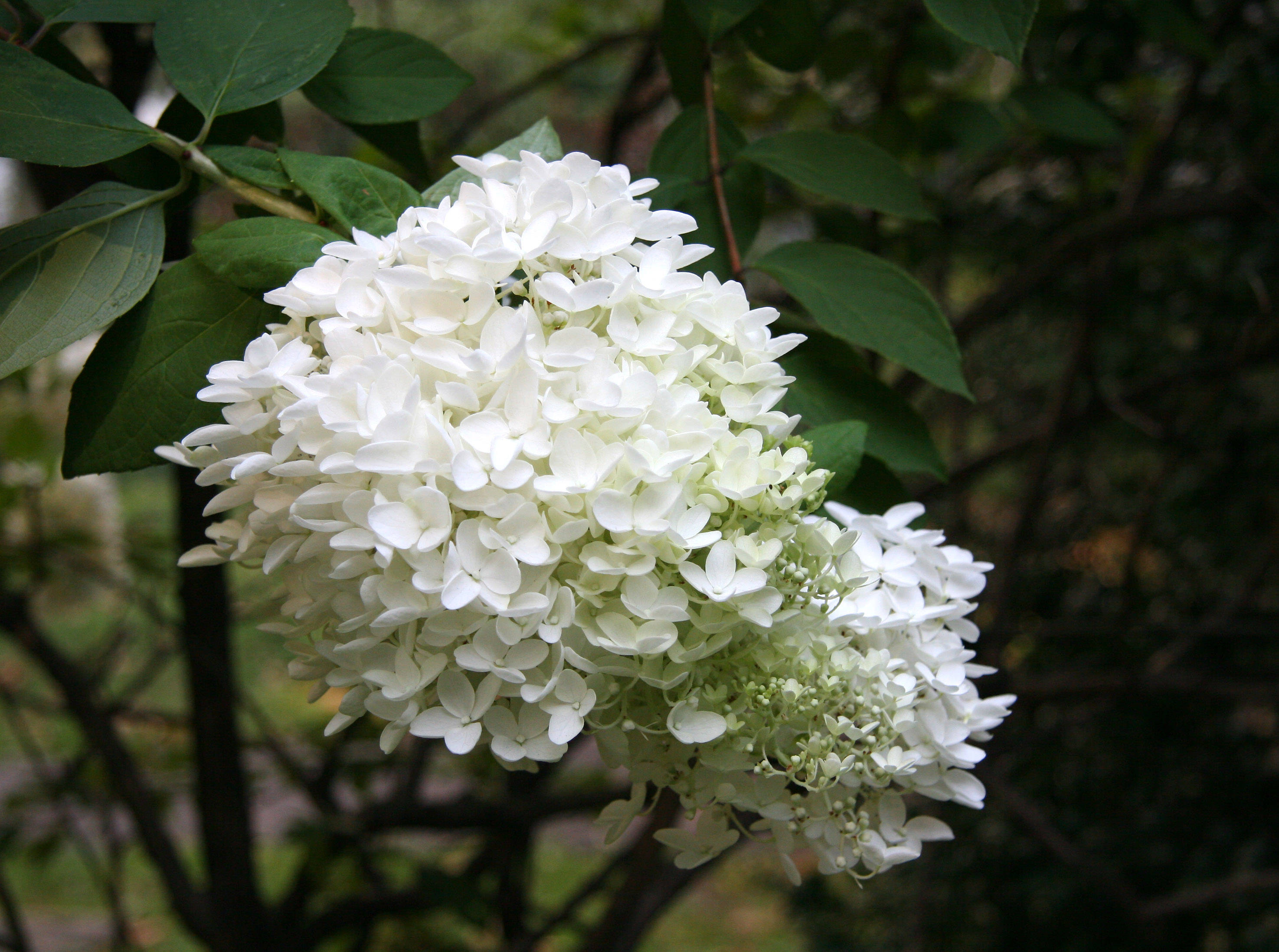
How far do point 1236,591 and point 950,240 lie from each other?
2.86 feet

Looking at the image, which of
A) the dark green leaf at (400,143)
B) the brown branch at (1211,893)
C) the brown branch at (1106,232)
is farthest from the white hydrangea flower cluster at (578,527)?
the brown branch at (1211,893)

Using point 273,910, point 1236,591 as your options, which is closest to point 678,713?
point 273,910

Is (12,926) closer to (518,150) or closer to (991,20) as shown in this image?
(518,150)

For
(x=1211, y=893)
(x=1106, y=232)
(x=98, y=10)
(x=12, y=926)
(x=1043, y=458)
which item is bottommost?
(x=1211, y=893)

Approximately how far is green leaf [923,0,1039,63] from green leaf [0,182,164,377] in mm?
437

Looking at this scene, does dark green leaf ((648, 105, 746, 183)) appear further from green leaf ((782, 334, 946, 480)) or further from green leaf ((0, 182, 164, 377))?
green leaf ((0, 182, 164, 377))

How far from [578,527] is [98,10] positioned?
43 cm

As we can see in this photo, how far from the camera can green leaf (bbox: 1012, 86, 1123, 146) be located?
3.15ft

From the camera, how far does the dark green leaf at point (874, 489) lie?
1.92 ft

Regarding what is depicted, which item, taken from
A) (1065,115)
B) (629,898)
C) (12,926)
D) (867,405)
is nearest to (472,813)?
(629,898)

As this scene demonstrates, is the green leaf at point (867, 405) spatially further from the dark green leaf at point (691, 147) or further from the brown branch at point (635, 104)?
the brown branch at point (635, 104)

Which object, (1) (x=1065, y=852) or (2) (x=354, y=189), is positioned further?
(1) (x=1065, y=852)

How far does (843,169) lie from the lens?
670 millimetres

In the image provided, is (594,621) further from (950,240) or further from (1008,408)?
(1008,408)
